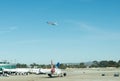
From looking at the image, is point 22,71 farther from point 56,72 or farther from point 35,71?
point 56,72

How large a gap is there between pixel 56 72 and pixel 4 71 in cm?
7271

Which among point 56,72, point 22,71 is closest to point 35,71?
point 22,71

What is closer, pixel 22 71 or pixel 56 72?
pixel 56 72

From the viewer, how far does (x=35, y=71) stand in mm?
192375

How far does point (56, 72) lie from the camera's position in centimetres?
13400

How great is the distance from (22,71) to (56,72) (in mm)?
67205

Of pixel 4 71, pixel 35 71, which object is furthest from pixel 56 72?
pixel 4 71

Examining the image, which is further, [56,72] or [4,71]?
[4,71]

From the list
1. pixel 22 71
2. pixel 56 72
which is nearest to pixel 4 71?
pixel 22 71

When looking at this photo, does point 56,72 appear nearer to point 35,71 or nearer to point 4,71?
point 35,71

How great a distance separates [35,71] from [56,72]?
196ft

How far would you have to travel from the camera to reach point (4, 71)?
200 meters

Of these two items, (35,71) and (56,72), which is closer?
(56,72)
